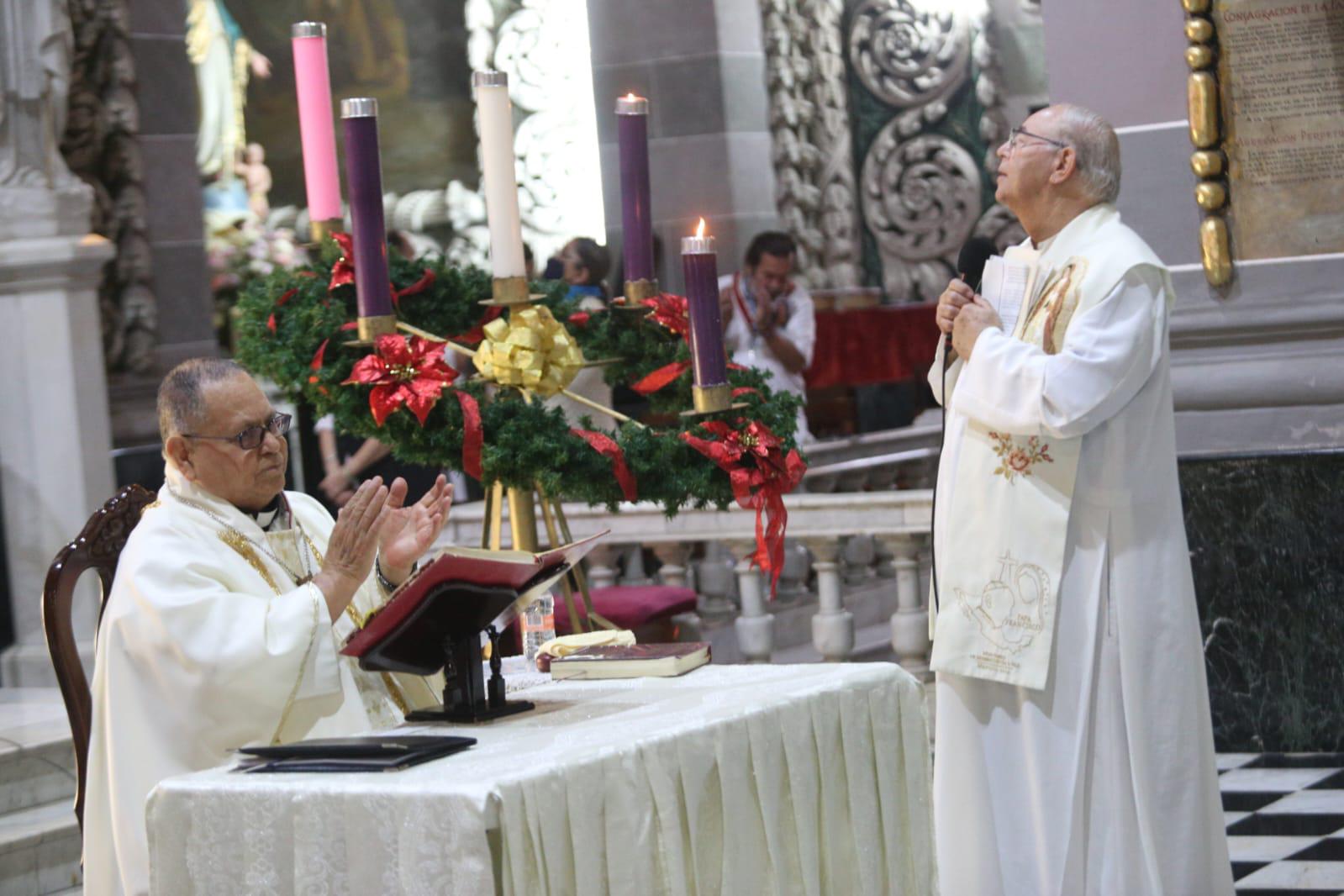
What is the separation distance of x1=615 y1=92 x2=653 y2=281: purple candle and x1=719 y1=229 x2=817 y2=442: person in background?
4752 millimetres

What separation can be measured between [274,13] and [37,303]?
5.67m

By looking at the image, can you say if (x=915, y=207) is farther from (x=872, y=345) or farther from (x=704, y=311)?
(x=704, y=311)

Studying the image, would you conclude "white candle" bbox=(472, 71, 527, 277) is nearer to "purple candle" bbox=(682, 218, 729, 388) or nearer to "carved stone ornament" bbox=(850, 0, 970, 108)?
"purple candle" bbox=(682, 218, 729, 388)

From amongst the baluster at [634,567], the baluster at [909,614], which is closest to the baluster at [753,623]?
the baluster at [909,614]

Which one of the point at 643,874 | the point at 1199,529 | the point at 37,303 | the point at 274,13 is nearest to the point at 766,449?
the point at 643,874

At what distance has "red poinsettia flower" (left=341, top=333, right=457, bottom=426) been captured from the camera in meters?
3.52

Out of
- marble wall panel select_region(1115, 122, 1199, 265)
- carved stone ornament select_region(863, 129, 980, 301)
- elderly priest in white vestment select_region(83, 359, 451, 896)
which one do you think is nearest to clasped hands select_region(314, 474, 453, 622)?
elderly priest in white vestment select_region(83, 359, 451, 896)

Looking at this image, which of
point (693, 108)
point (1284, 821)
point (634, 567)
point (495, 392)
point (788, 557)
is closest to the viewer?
point (495, 392)

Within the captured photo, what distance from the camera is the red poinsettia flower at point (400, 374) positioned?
11.5ft

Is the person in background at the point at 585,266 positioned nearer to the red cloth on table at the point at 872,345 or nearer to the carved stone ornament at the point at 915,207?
the red cloth on table at the point at 872,345

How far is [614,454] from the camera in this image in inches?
140

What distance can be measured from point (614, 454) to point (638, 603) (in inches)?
101

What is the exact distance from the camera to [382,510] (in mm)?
3246

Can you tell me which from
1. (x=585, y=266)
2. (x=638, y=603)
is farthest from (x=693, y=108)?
(x=638, y=603)
